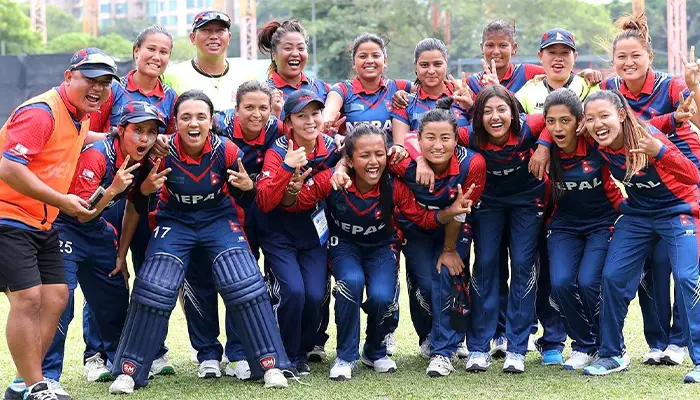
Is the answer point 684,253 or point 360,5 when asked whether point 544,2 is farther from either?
point 684,253

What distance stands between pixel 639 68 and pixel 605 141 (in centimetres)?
67

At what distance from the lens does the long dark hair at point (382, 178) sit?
571cm

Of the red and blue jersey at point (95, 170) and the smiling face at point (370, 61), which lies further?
the smiling face at point (370, 61)

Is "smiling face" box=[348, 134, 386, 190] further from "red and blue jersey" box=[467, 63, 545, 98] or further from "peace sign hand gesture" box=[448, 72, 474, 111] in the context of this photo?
"red and blue jersey" box=[467, 63, 545, 98]

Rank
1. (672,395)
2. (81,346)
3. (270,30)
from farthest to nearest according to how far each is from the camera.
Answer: (81,346) → (270,30) → (672,395)

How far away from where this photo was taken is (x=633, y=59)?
578 centimetres

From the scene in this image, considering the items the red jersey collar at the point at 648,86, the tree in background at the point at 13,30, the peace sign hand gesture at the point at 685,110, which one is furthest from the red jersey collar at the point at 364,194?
the tree in background at the point at 13,30

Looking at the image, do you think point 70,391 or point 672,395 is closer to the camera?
point 672,395

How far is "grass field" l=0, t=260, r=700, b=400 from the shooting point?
5.16m

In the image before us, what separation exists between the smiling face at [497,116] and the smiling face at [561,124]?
0.24 metres

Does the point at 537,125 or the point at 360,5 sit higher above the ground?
the point at 360,5

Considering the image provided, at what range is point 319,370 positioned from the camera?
5.94 meters

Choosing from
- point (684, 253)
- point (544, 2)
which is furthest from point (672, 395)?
point (544, 2)

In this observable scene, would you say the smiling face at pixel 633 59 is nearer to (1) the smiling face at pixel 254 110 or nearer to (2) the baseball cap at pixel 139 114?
(1) the smiling face at pixel 254 110
